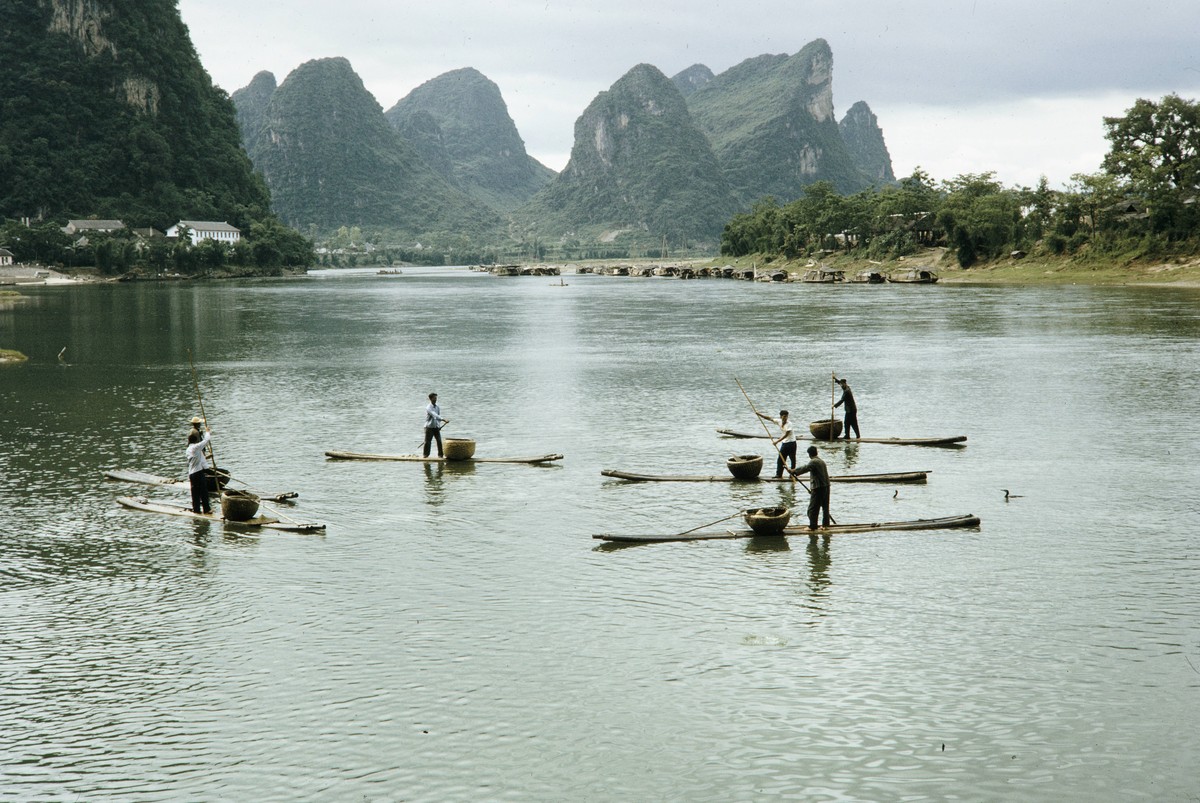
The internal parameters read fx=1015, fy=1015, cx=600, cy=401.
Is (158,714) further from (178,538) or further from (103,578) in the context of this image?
(178,538)

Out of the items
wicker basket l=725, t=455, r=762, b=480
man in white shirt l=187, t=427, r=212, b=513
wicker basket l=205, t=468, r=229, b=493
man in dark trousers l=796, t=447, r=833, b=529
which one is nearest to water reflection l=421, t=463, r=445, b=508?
wicker basket l=205, t=468, r=229, b=493

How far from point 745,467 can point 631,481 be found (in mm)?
3026

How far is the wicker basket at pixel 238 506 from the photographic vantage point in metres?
22.6

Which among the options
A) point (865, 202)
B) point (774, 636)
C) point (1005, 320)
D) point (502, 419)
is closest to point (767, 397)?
point (502, 419)

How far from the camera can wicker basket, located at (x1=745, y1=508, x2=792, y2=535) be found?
21.2 m

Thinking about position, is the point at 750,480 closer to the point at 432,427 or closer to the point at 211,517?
the point at 432,427

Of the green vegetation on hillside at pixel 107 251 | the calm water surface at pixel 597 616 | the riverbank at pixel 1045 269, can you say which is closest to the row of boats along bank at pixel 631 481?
the calm water surface at pixel 597 616

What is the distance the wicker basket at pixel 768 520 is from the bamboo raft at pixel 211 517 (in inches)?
372

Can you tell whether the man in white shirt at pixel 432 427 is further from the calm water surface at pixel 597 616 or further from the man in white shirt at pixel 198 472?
the man in white shirt at pixel 198 472

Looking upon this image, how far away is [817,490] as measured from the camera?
21375mm

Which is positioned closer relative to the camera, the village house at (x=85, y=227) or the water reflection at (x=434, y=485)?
the water reflection at (x=434, y=485)

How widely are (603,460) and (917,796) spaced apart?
19.1 meters

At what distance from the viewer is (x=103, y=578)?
19.5 meters

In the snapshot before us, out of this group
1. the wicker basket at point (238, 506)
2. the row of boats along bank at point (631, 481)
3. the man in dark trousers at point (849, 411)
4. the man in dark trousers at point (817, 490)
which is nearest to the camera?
the man in dark trousers at point (817, 490)
